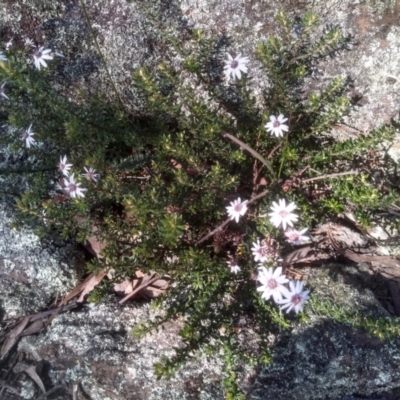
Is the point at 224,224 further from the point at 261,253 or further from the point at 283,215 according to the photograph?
the point at 283,215

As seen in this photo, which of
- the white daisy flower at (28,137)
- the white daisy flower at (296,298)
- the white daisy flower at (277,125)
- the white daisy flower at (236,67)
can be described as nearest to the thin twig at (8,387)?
the white daisy flower at (28,137)

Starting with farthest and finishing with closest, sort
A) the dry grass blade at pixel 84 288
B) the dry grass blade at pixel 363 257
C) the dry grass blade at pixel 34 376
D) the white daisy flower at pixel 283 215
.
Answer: the dry grass blade at pixel 84 288
the dry grass blade at pixel 363 257
the dry grass blade at pixel 34 376
the white daisy flower at pixel 283 215

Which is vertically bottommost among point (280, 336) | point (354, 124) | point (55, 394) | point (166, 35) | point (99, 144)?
point (55, 394)

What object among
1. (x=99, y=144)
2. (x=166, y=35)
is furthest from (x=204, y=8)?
(x=99, y=144)

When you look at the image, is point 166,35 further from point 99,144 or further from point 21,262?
point 21,262

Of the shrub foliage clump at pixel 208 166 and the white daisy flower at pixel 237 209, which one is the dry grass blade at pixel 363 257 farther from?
the white daisy flower at pixel 237 209

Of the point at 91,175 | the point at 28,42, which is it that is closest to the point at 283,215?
the point at 91,175

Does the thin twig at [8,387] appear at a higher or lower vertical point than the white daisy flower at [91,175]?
lower
